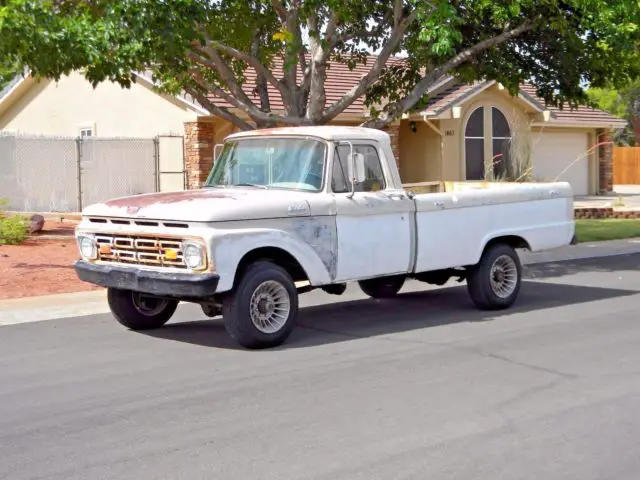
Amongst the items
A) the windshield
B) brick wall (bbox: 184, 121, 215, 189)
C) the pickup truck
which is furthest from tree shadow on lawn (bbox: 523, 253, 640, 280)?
brick wall (bbox: 184, 121, 215, 189)

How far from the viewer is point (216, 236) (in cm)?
855

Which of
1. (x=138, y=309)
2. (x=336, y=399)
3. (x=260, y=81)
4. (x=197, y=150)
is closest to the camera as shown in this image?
(x=336, y=399)

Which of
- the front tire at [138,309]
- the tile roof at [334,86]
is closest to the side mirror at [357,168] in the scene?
the front tire at [138,309]

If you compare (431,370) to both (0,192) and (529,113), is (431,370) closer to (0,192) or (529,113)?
(0,192)

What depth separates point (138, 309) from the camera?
10234mm

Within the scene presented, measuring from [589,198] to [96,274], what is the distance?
26993 mm

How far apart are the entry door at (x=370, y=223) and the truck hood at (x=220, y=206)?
275mm

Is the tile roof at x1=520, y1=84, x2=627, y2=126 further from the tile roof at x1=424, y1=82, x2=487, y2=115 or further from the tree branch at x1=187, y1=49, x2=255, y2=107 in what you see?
the tree branch at x1=187, y1=49, x2=255, y2=107

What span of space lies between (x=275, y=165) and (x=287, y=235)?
1107mm

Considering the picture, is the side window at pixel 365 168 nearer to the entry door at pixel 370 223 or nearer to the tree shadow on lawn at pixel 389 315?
the entry door at pixel 370 223

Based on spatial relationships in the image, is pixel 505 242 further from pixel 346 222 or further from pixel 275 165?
pixel 275 165

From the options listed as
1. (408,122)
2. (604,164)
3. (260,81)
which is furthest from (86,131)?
(604,164)

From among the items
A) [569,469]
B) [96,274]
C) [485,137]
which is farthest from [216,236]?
[485,137]

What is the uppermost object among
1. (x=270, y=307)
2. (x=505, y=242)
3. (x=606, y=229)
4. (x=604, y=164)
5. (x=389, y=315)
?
(x=604, y=164)
